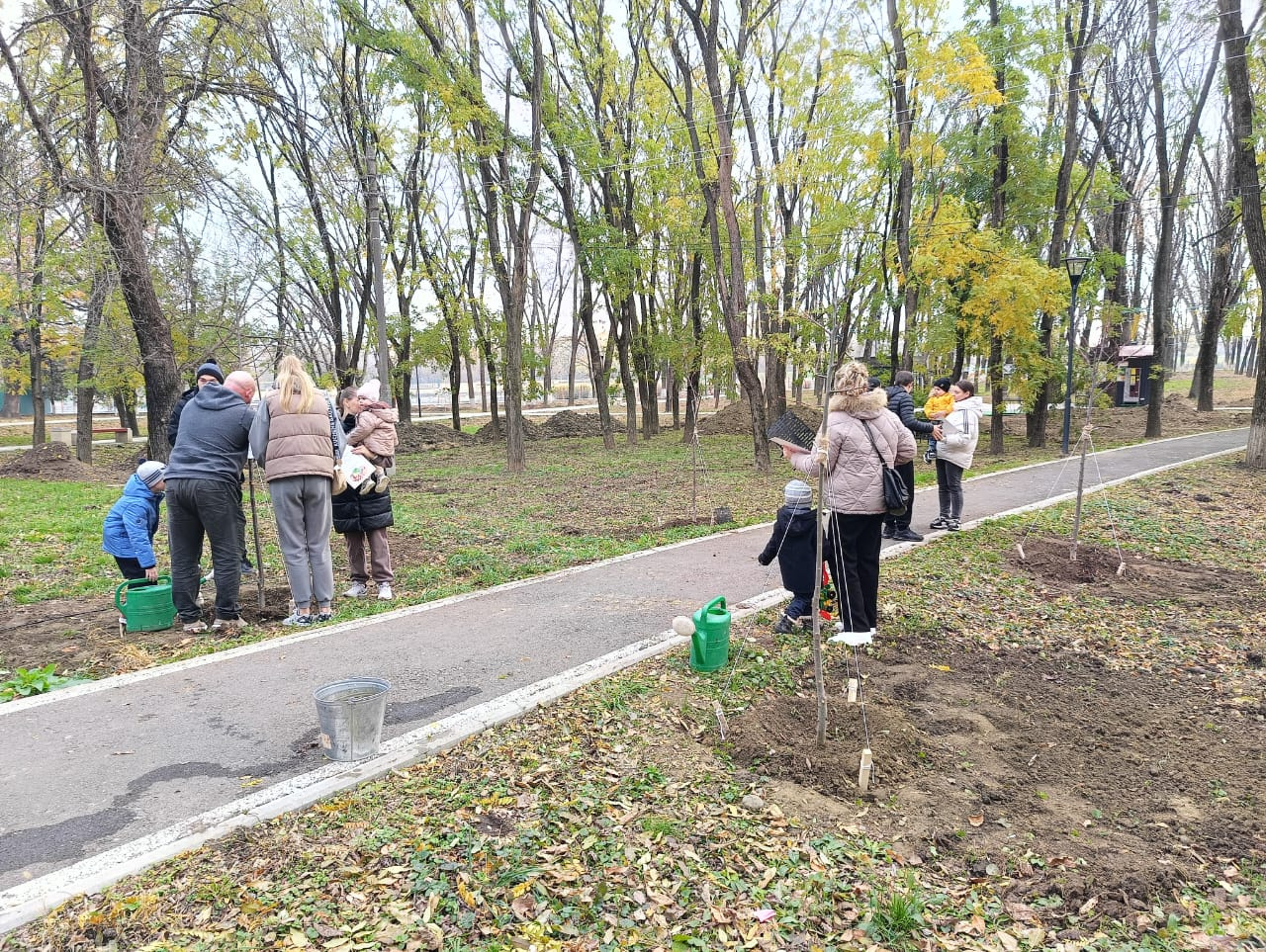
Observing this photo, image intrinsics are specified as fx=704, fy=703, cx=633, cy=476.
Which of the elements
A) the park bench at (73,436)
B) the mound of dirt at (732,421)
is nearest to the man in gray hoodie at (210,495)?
the mound of dirt at (732,421)

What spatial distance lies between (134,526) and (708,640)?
176 inches

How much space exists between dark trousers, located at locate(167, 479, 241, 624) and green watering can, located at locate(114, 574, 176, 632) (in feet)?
0.30

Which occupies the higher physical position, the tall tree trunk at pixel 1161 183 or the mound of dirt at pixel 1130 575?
the tall tree trunk at pixel 1161 183

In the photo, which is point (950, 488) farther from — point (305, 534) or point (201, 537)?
point (201, 537)

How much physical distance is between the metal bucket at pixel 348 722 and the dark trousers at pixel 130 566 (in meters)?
3.25

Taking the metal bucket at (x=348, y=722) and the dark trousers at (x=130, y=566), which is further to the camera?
the dark trousers at (x=130, y=566)

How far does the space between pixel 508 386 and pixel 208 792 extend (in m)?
12.4

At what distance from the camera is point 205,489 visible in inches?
200

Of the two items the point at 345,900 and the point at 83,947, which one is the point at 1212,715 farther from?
the point at 83,947

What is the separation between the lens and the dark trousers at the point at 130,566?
5547 mm

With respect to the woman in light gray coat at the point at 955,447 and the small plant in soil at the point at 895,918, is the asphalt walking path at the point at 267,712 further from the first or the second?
the woman in light gray coat at the point at 955,447

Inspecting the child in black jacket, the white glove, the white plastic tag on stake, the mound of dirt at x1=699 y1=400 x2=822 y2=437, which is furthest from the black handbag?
the mound of dirt at x1=699 y1=400 x2=822 y2=437

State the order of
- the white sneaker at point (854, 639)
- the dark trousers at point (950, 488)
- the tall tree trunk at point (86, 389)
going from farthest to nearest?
the tall tree trunk at point (86, 389), the dark trousers at point (950, 488), the white sneaker at point (854, 639)

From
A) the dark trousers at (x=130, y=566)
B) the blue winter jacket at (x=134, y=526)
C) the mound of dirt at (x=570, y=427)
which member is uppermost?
the mound of dirt at (x=570, y=427)
